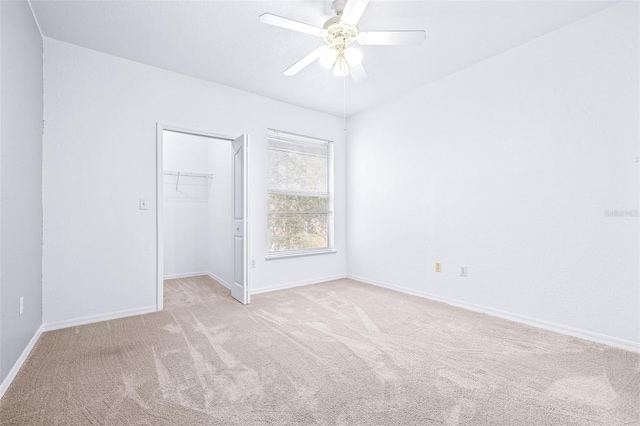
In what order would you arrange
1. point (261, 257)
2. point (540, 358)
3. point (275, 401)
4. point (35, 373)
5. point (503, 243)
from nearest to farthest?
point (275, 401)
point (35, 373)
point (540, 358)
point (503, 243)
point (261, 257)

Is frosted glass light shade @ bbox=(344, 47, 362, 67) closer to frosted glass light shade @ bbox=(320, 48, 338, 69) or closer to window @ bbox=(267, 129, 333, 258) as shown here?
frosted glass light shade @ bbox=(320, 48, 338, 69)

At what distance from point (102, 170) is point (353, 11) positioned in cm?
273

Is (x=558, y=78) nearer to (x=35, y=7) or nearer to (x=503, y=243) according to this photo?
(x=503, y=243)

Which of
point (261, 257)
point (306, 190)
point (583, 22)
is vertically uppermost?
point (583, 22)

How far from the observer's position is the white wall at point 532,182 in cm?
228

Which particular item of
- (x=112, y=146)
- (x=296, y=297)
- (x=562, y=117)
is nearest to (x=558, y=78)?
(x=562, y=117)

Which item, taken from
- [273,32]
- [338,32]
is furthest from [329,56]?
[273,32]

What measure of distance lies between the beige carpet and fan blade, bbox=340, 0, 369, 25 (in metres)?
2.33

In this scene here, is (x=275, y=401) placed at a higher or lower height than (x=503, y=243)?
lower

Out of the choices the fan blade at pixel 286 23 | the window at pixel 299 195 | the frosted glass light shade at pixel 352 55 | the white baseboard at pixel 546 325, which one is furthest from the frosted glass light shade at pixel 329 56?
the white baseboard at pixel 546 325

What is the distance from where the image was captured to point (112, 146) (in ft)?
9.75

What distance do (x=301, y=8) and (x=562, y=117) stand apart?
239 cm

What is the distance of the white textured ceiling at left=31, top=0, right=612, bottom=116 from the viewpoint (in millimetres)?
2281

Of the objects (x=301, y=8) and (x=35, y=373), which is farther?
(x=301, y=8)
